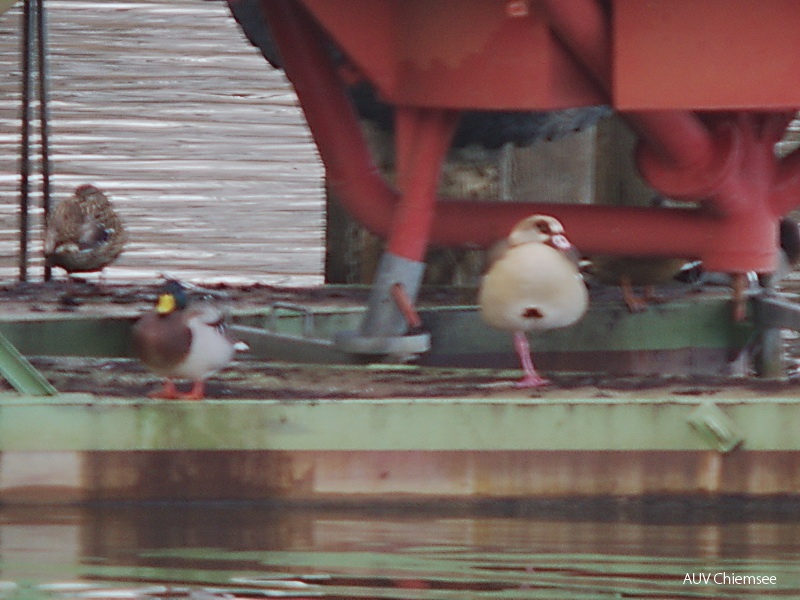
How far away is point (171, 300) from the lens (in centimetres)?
588

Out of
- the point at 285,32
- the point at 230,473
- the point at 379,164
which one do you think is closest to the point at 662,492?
the point at 230,473

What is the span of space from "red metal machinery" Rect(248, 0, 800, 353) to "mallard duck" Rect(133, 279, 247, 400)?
82 centimetres

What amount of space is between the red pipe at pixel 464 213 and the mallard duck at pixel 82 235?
5.65 feet

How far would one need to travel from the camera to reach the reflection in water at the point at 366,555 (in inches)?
176

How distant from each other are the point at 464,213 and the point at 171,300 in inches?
59.7

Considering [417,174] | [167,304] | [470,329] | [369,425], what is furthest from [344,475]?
[470,329]

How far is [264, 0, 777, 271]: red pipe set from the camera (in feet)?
22.1

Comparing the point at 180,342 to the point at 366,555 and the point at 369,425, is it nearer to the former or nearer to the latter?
the point at 369,425

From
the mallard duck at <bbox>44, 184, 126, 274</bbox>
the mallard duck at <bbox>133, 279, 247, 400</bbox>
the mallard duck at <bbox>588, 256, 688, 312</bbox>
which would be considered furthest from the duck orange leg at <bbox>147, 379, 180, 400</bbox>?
the mallard duck at <bbox>44, 184, 126, 274</bbox>

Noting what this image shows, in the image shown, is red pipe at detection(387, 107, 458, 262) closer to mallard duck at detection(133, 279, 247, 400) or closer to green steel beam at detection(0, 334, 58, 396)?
mallard duck at detection(133, 279, 247, 400)

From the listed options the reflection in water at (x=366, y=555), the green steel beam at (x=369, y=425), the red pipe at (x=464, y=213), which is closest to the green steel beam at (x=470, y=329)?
the red pipe at (x=464, y=213)

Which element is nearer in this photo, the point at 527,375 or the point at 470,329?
the point at 527,375

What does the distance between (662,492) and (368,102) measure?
2745 mm

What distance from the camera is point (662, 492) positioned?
18.2 ft
